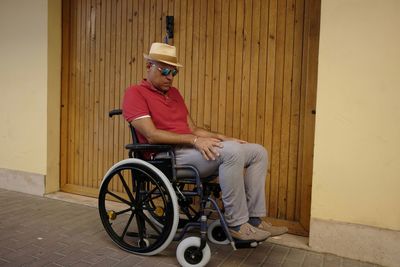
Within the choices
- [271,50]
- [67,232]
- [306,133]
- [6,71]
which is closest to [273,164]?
[306,133]

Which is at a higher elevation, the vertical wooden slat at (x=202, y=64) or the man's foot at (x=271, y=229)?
the vertical wooden slat at (x=202, y=64)

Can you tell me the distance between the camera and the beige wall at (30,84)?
3840 mm

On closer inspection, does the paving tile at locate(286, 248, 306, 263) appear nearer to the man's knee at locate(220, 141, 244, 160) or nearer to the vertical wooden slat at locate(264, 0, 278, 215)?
the vertical wooden slat at locate(264, 0, 278, 215)

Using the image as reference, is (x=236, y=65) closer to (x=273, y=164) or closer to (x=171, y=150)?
(x=273, y=164)

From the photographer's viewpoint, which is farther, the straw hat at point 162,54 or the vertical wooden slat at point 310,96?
the vertical wooden slat at point 310,96

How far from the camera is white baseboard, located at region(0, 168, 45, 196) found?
12.9 ft

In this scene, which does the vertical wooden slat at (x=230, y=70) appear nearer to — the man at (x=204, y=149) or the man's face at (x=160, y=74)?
the man at (x=204, y=149)

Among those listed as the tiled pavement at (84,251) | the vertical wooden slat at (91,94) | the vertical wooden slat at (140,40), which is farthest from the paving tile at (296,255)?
the vertical wooden slat at (91,94)

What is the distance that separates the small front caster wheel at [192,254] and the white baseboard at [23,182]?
7.61ft

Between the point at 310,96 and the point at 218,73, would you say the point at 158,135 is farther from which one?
the point at 310,96

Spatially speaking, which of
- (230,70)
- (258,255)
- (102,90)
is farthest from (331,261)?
(102,90)

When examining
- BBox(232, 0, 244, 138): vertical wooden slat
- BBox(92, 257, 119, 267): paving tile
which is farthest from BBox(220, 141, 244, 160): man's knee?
BBox(92, 257, 119, 267): paving tile

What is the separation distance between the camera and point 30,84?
396cm

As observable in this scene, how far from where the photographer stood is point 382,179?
237 cm
